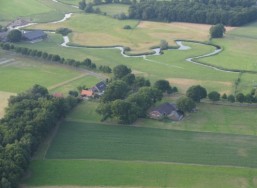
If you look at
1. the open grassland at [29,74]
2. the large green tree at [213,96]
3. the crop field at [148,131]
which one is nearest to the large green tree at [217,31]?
the crop field at [148,131]

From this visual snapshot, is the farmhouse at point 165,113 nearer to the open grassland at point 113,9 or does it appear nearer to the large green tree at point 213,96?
the large green tree at point 213,96

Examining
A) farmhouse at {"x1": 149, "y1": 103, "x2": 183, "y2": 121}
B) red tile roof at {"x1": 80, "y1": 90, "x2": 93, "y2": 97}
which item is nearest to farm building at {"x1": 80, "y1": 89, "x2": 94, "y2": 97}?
red tile roof at {"x1": 80, "y1": 90, "x2": 93, "y2": 97}

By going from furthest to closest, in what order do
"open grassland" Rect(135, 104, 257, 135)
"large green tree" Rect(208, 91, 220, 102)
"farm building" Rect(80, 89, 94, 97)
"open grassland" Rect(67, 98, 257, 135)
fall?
"farm building" Rect(80, 89, 94, 97), "large green tree" Rect(208, 91, 220, 102), "open grassland" Rect(67, 98, 257, 135), "open grassland" Rect(135, 104, 257, 135)

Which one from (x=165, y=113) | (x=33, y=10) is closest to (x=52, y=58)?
(x=165, y=113)

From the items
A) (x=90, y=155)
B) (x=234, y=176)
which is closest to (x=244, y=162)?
(x=234, y=176)

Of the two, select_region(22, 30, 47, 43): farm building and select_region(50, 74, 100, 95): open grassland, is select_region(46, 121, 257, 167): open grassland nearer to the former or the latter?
select_region(50, 74, 100, 95): open grassland

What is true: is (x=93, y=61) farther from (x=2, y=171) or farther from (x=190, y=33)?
Answer: (x=2, y=171)
